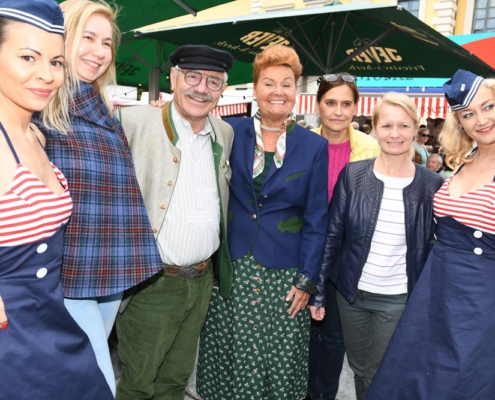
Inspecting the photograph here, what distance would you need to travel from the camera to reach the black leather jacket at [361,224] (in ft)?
8.29

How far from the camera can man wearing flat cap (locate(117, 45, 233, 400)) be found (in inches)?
93.8

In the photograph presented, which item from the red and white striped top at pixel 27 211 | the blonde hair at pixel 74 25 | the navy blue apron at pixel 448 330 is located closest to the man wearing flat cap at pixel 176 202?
the blonde hair at pixel 74 25

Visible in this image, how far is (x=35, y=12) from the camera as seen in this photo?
1.48 m

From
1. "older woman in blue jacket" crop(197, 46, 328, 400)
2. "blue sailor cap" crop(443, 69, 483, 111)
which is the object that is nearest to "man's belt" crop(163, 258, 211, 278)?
"older woman in blue jacket" crop(197, 46, 328, 400)

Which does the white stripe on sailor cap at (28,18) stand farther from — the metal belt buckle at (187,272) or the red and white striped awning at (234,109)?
the red and white striped awning at (234,109)

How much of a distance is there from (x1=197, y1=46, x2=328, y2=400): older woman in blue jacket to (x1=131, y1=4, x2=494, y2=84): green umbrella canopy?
302 centimetres

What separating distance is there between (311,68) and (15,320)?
7.63m

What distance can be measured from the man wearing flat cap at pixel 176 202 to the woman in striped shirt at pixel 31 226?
757 millimetres

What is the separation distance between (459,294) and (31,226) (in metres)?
1.94

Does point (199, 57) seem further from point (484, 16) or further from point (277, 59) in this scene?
point (484, 16)

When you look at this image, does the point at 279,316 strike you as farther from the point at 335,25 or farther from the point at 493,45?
the point at 493,45

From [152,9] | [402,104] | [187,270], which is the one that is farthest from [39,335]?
[152,9]

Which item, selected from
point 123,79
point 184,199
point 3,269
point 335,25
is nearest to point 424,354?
point 184,199

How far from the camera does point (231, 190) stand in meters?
2.74
